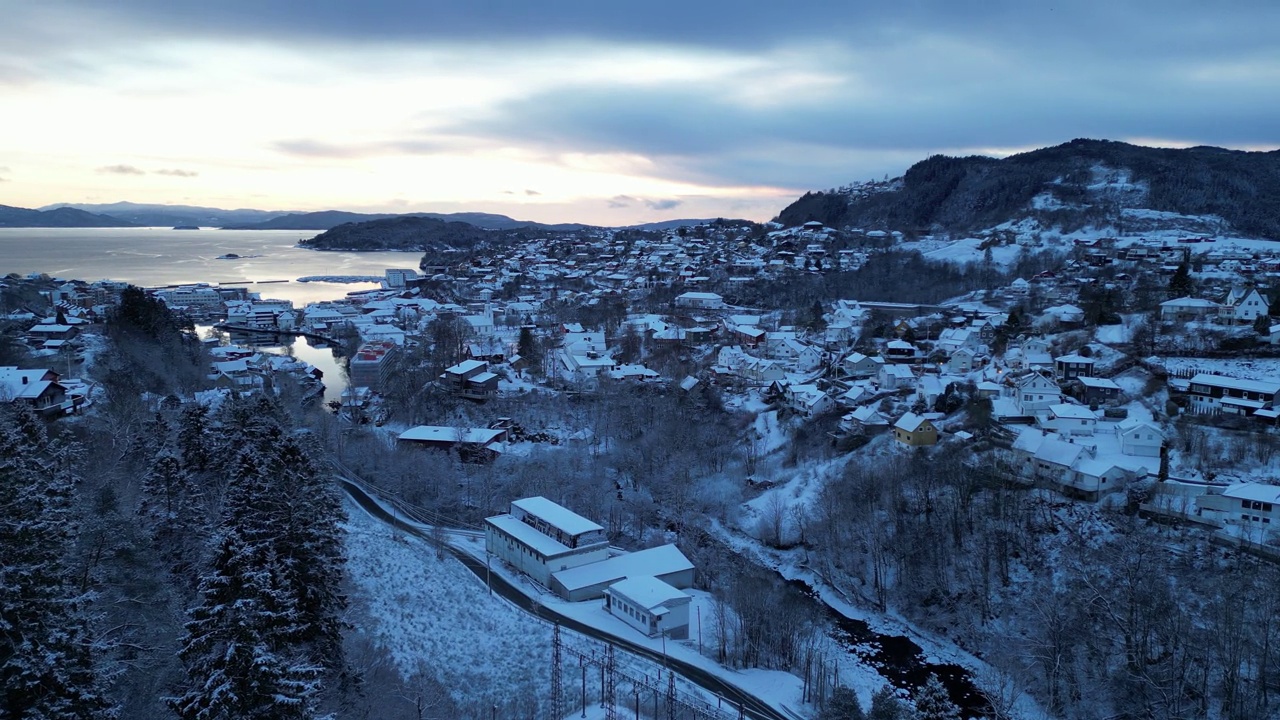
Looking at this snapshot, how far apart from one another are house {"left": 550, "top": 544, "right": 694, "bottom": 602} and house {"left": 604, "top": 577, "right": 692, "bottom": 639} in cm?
70

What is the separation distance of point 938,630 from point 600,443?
Result: 37.8ft

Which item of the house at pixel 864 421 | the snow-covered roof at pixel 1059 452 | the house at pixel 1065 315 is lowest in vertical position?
the house at pixel 864 421

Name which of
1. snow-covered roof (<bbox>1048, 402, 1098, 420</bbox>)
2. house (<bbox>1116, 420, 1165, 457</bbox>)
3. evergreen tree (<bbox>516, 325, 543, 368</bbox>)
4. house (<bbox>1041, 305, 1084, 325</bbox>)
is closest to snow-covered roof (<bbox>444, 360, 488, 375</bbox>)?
evergreen tree (<bbox>516, 325, 543, 368</bbox>)

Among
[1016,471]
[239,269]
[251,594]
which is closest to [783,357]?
[1016,471]

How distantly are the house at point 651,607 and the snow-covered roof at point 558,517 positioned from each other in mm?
1840

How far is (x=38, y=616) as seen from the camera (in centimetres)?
661

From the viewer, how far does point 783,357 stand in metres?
30.0

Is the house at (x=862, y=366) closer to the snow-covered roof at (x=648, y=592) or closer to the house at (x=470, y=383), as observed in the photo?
the house at (x=470, y=383)

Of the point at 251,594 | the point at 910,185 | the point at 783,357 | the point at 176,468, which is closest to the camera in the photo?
the point at 251,594

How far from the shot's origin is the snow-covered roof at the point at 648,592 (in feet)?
43.1

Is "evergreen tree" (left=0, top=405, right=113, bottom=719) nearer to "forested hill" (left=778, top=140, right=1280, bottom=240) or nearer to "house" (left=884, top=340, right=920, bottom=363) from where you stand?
"house" (left=884, top=340, right=920, bottom=363)

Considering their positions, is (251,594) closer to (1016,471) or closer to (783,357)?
(1016,471)

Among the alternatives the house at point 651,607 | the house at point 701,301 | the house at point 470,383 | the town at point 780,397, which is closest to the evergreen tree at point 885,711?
the town at point 780,397

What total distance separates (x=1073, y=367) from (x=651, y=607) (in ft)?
53.4
